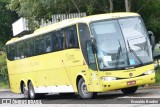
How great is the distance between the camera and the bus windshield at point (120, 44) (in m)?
17.5

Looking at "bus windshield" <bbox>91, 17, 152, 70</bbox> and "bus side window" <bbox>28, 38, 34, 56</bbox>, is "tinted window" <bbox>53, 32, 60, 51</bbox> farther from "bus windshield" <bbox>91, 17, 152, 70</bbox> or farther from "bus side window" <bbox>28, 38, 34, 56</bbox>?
"bus side window" <bbox>28, 38, 34, 56</bbox>

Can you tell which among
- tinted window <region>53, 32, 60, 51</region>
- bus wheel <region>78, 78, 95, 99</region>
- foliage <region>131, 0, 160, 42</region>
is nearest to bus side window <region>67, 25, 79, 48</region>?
tinted window <region>53, 32, 60, 51</region>

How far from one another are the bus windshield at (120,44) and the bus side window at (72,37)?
3.68 feet

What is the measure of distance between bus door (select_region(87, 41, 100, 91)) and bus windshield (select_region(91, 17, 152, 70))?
290mm

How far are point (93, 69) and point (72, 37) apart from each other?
1.91m

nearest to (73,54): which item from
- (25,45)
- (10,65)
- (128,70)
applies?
(128,70)

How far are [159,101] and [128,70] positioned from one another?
2634mm

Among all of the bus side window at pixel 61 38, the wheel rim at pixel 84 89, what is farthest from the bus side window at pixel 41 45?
the wheel rim at pixel 84 89

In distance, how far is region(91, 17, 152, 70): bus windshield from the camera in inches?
689

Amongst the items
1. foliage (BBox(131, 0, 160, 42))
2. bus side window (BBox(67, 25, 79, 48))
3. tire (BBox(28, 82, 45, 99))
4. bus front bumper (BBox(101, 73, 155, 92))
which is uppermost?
foliage (BBox(131, 0, 160, 42))

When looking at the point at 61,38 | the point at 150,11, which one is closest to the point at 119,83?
the point at 61,38

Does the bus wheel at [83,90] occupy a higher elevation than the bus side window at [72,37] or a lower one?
lower

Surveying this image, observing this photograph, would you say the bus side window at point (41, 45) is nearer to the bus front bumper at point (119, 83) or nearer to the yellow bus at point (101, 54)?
the yellow bus at point (101, 54)

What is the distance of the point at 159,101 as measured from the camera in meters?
15.1
